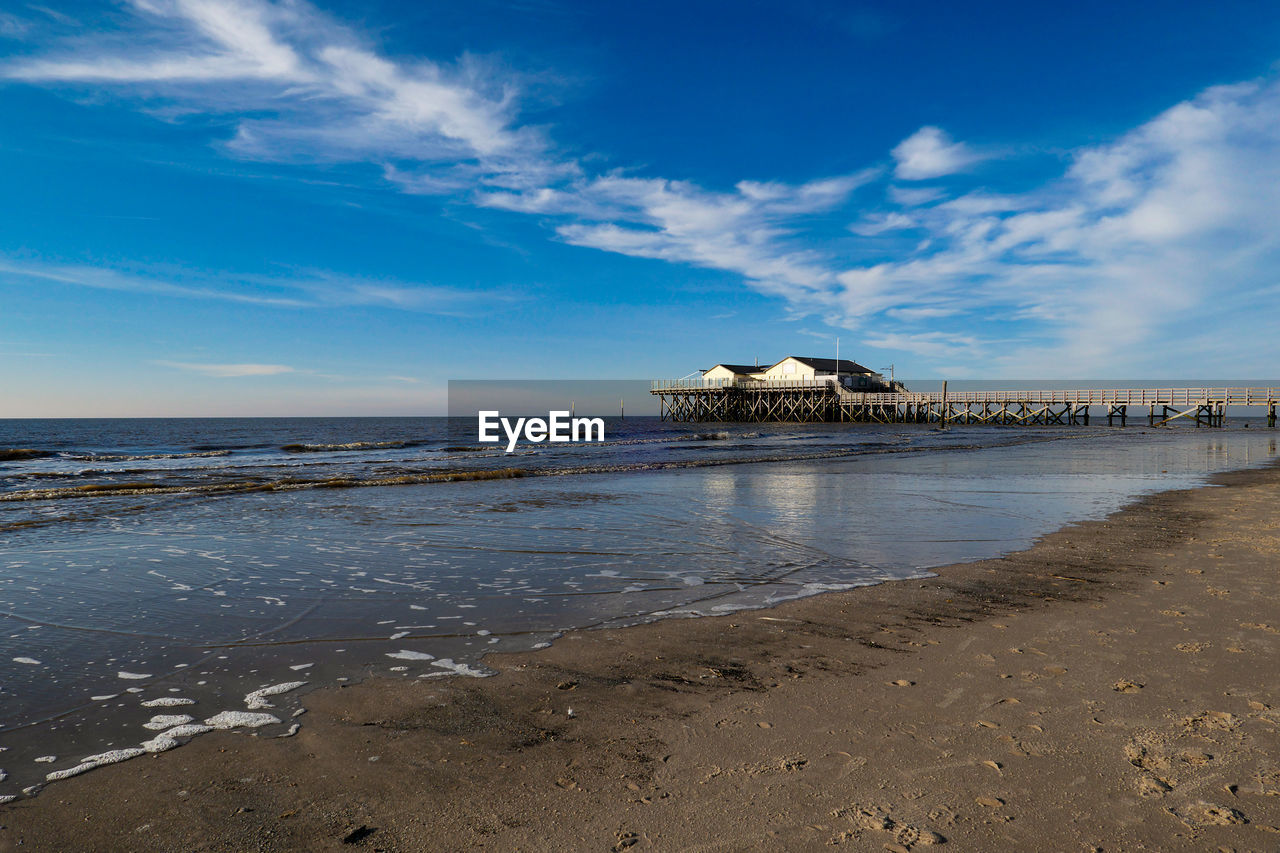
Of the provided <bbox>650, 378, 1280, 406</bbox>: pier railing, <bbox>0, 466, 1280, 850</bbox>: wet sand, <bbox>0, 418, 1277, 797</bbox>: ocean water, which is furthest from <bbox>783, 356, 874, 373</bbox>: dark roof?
<bbox>0, 466, 1280, 850</bbox>: wet sand

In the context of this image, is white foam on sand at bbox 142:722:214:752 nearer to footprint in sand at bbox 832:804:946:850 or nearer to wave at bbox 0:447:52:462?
footprint in sand at bbox 832:804:946:850

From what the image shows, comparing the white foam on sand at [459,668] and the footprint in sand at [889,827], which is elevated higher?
the footprint in sand at [889,827]

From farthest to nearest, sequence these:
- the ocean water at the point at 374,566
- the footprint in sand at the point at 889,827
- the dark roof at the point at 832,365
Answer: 1. the dark roof at the point at 832,365
2. the ocean water at the point at 374,566
3. the footprint in sand at the point at 889,827

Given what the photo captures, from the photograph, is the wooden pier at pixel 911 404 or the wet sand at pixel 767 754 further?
the wooden pier at pixel 911 404

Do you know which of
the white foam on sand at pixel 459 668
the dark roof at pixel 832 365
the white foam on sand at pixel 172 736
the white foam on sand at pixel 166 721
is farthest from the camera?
the dark roof at pixel 832 365

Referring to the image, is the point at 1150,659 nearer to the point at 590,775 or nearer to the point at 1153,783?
the point at 1153,783

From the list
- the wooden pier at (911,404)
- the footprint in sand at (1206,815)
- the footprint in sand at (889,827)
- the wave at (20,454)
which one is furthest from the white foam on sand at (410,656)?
the wooden pier at (911,404)

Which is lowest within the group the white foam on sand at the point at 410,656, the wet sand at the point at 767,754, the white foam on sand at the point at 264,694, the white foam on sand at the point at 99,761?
the white foam on sand at the point at 410,656

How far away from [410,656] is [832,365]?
87156 millimetres

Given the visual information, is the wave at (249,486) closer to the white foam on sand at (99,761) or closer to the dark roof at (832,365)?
the white foam on sand at (99,761)

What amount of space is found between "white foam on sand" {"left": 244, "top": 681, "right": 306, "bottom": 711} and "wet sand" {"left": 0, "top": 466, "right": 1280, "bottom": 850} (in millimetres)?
264

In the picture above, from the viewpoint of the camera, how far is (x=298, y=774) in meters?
3.10

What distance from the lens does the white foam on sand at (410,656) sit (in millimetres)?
4711

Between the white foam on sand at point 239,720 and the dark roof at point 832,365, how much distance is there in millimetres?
84415
